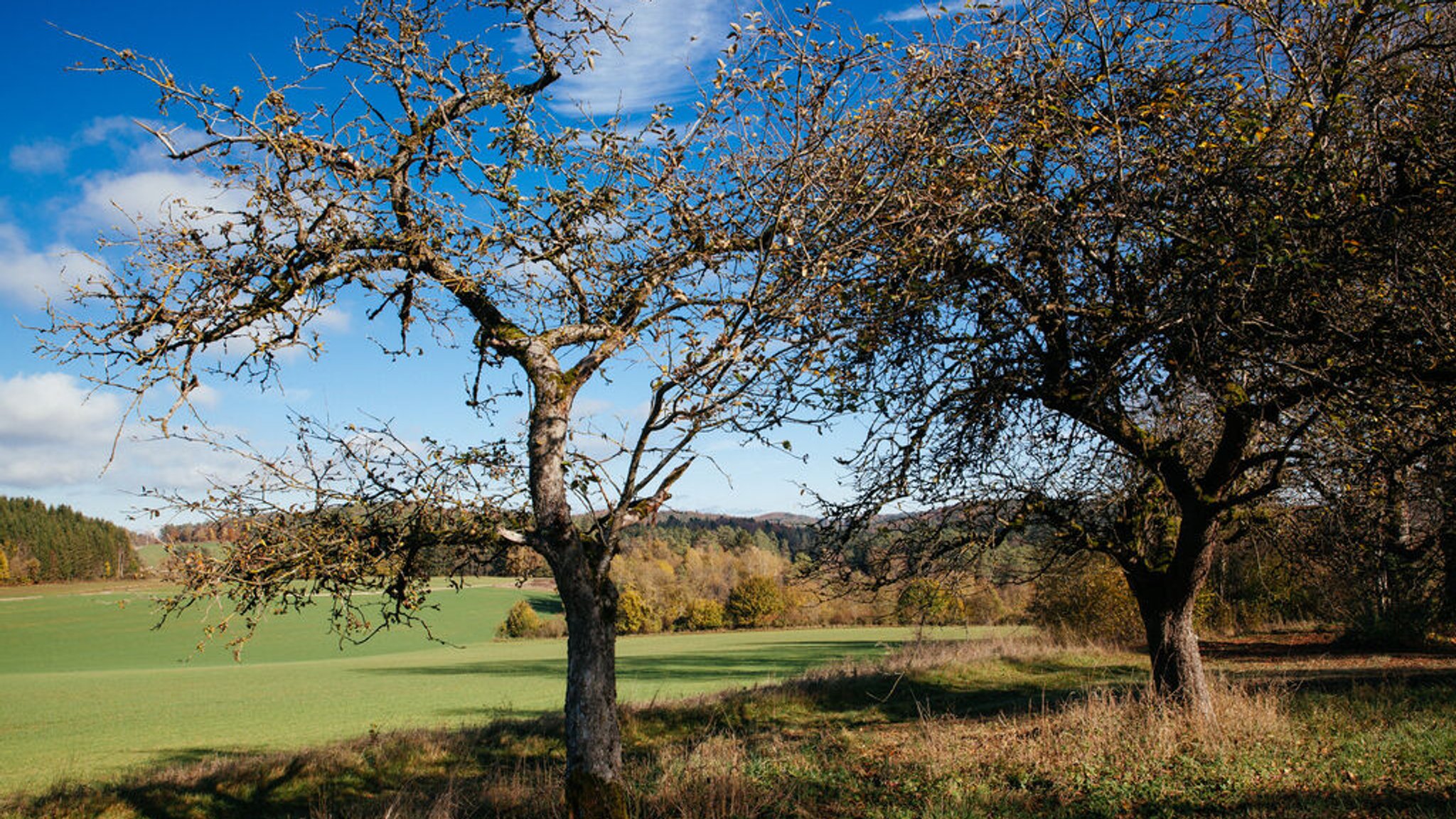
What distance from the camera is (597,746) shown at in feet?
18.7

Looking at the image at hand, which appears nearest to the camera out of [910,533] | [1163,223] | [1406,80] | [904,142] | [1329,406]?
[1406,80]

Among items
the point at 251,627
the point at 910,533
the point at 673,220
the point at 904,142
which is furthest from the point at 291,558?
the point at 910,533

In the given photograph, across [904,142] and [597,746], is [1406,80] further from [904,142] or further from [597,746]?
[597,746]

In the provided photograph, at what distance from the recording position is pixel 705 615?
2729 inches

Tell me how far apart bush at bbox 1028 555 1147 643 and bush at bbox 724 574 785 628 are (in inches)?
1563

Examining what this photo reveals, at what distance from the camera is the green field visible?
21797 millimetres

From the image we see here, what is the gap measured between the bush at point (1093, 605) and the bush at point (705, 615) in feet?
143

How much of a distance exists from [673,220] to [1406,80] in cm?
528

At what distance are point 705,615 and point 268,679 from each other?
36.9 metres

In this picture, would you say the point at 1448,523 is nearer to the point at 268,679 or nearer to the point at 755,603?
the point at 268,679

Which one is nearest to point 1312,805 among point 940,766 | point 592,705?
point 940,766

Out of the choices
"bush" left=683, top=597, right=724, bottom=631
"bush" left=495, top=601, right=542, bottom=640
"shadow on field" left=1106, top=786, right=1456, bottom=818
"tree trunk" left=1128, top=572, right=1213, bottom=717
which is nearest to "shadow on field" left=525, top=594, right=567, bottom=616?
"bush" left=495, top=601, right=542, bottom=640

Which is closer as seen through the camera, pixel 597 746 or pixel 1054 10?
pixel 597 746

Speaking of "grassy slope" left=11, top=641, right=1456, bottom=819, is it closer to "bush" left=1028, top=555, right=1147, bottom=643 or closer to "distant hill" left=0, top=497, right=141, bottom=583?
"bush" left=1028, top=555, right=1147, bottom=643
